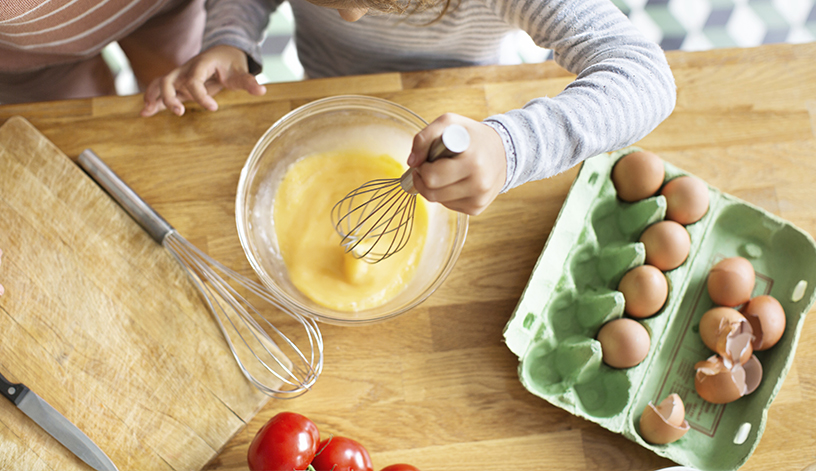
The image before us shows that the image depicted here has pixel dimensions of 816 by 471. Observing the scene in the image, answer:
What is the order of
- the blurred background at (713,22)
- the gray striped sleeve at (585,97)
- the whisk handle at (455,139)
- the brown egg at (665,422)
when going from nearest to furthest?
the whisk handle at (455,139), the gray striped sleeve at (585,97), the brown egg at (665,422), the blurred background at (713,22)

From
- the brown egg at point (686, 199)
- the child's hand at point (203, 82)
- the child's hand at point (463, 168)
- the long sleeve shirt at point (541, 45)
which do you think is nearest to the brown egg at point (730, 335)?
the brown egg at point (686, 199)

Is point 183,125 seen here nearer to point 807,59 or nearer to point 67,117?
point 67,117

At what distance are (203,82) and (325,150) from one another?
0.18m

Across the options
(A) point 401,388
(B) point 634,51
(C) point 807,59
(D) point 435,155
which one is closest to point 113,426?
(A) point 401,388

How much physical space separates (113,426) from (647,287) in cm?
66

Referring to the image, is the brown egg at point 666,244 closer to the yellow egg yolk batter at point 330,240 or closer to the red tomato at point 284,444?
the yellow egg yolk batter at point 330,240

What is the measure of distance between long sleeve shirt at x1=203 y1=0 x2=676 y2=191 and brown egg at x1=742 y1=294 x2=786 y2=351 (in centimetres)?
28

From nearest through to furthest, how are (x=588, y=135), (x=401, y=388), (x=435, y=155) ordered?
(x=435, y=155) < (x=588, y=135) < (x=401, y=388)

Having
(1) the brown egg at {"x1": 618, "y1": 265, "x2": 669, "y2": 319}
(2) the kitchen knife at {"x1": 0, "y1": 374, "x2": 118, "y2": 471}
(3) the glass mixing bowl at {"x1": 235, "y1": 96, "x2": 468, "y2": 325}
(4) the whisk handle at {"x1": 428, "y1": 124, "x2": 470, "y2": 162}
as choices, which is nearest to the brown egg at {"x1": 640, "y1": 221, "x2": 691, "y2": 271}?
(1) the brown egg at {"x1": 618, "y1": 265, "x2": 669, "y2": 319}

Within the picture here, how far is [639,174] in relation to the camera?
70cm

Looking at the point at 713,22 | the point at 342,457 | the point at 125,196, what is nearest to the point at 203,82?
the point at 125,196

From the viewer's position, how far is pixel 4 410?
0.60 metres

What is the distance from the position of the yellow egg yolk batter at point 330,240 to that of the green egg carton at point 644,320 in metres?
0.16

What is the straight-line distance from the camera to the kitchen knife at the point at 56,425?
59 cm
